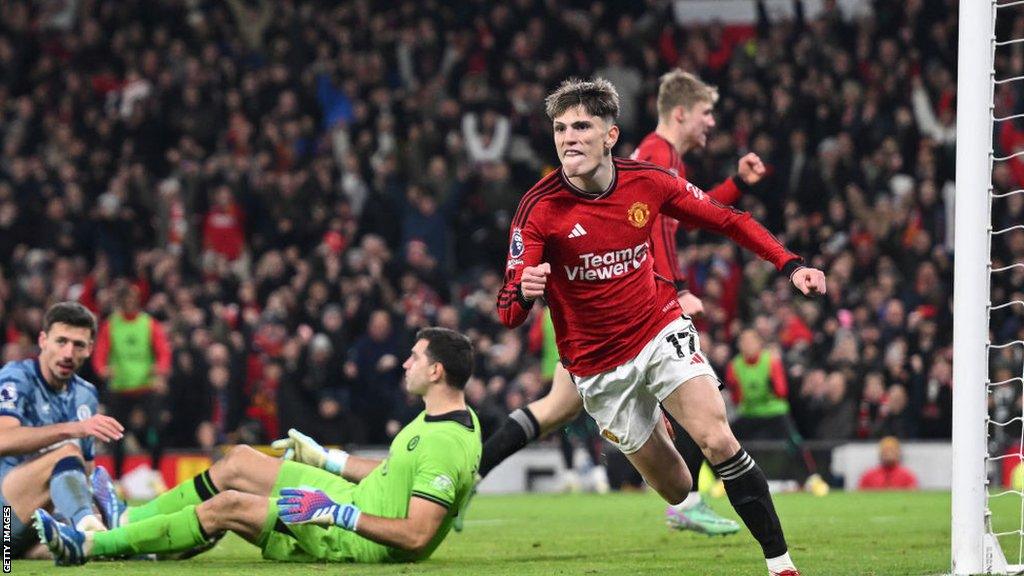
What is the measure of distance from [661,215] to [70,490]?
3469 millimetres

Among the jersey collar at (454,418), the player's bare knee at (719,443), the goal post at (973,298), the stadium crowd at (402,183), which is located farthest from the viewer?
the stadium crowd at (402,183)

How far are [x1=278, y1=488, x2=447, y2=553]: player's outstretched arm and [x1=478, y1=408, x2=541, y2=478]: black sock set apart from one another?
1.60 metres

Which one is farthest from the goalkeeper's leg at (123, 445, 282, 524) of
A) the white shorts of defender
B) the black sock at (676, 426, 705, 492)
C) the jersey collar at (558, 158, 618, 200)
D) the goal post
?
the goal post

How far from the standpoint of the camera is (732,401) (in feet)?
56.1

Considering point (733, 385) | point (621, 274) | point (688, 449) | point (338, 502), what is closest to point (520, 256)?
point (621, 274)

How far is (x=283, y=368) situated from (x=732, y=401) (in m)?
4.94

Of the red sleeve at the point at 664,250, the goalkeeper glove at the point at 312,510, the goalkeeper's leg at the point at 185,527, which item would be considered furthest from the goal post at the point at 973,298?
the goalkeeper's leg at the point at 185,527

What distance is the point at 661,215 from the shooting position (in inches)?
341

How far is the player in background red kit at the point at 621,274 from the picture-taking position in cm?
685

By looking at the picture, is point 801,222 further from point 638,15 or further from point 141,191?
point 141,191

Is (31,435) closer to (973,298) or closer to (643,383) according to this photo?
(643,383)

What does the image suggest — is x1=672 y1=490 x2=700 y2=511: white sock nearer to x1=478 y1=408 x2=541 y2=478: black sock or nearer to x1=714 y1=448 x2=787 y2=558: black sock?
x1=478 y1=408 x2=541 y2=478: black sock

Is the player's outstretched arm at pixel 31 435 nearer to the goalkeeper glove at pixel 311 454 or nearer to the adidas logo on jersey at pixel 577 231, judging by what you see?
the goalkeeper glove at pixel 311 454

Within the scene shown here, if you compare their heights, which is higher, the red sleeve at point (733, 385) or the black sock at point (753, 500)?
the black sock at point (753, 500)
